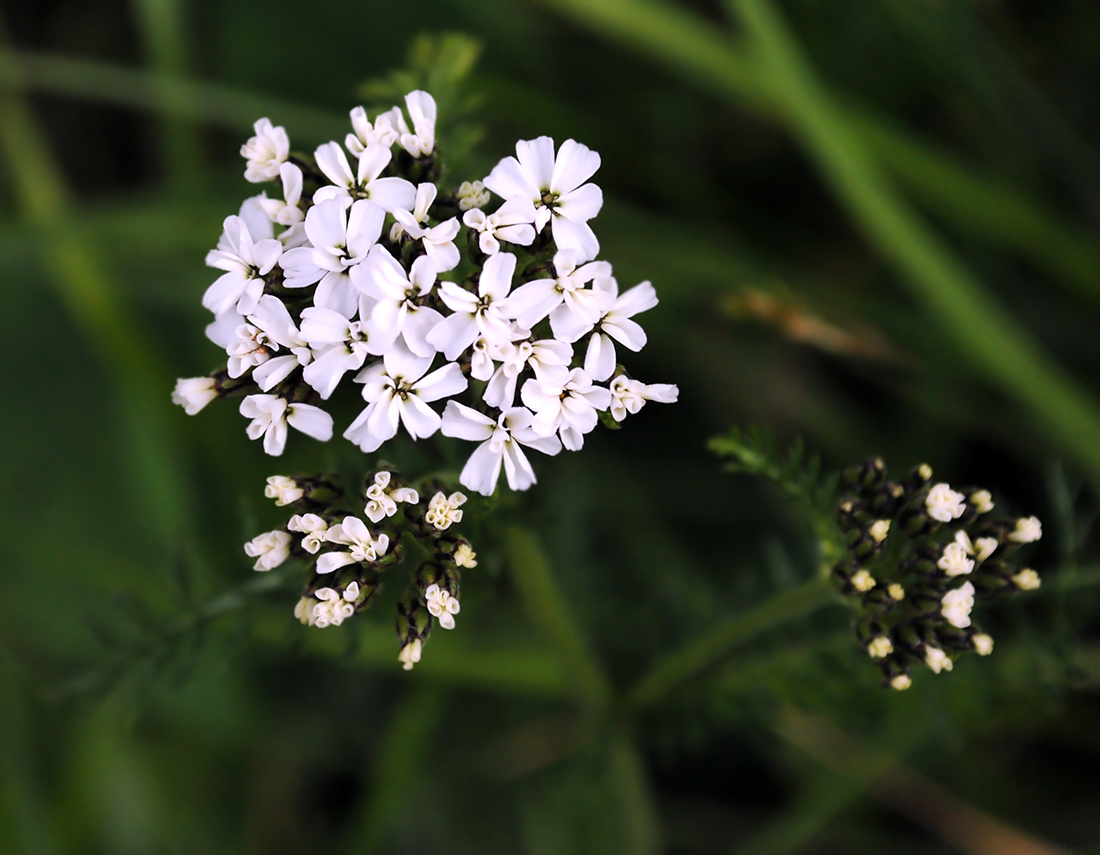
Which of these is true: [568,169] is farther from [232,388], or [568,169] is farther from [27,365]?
[27,365]

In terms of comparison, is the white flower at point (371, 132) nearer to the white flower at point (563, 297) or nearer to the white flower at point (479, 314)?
the white flower at point (479, 314)

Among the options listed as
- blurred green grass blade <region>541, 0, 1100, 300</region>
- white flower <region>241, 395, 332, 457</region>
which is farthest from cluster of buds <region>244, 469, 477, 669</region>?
blurred green grass blade <region>541, 0, 1100, 300</region>

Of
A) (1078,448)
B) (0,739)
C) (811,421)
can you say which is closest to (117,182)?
(0,739)

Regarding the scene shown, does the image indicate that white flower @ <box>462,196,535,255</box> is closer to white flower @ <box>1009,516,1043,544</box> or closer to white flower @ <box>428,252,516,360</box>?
white flower @ <box>428,252,516,360</box>

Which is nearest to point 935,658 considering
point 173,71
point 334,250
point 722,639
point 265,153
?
point 722,639

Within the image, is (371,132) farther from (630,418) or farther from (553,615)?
(630,418)

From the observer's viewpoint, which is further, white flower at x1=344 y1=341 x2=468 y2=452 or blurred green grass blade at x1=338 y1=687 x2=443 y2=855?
blurred green grass blade at x1=338 y1=687 x2=443 y2=855

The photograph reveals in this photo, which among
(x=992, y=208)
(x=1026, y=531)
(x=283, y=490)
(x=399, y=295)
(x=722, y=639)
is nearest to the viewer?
(x=399, y=295)
